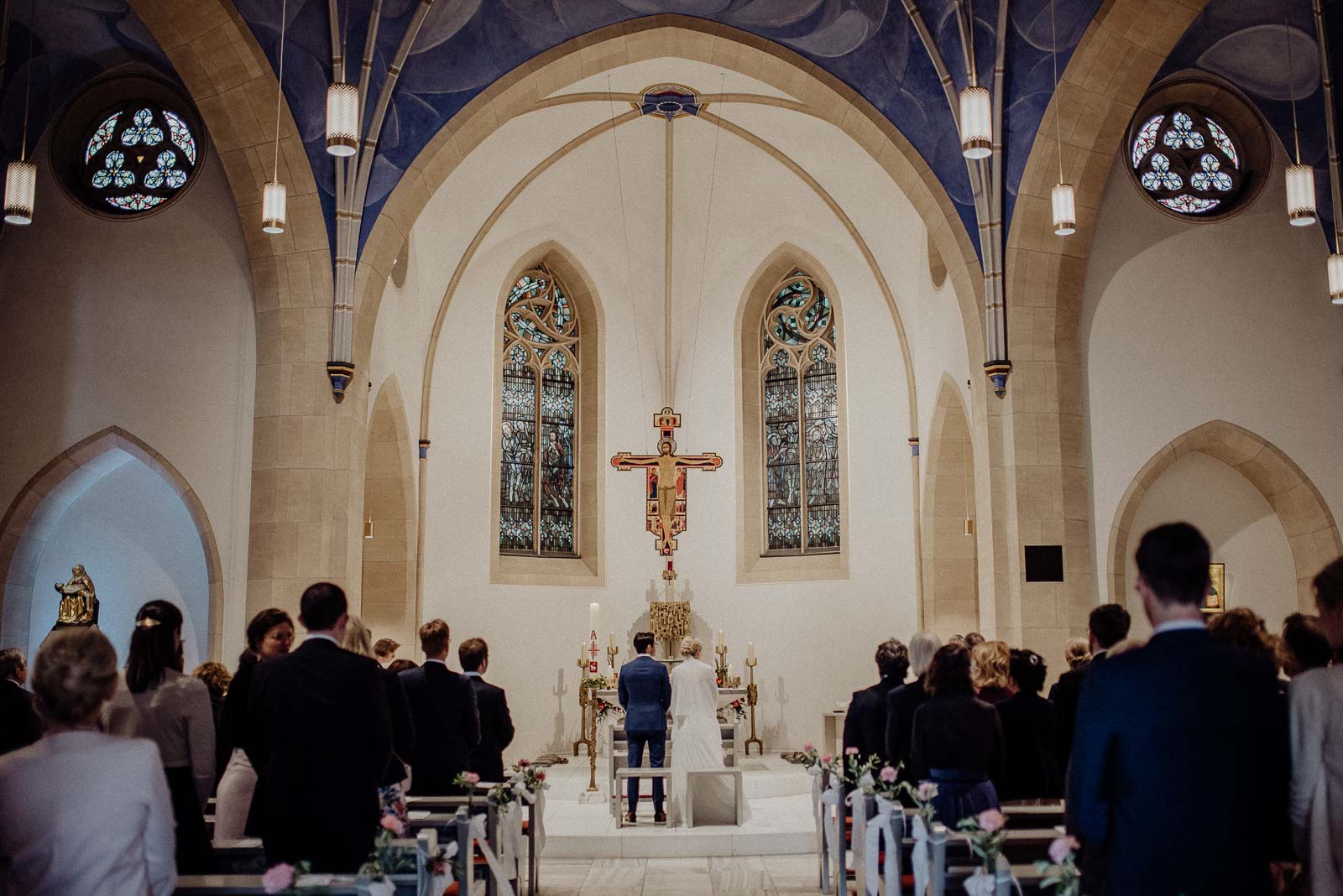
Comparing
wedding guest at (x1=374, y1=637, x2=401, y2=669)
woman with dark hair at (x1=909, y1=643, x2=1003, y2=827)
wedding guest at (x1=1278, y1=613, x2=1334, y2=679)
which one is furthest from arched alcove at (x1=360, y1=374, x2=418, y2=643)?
wedding guest at (x1=1278, y1=613, x2=1334, y2=679)

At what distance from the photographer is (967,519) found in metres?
14.4

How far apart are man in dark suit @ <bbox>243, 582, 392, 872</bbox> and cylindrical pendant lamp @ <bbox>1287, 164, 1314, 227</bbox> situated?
26.1 ft

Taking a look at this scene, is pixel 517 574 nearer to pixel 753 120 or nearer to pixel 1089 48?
pixel 753 120

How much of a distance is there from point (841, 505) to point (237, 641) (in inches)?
315

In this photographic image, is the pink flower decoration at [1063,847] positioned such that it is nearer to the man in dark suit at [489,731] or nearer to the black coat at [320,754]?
the black coat at [320,754]

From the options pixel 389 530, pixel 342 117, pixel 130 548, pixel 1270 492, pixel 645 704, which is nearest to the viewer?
pixel 342 117

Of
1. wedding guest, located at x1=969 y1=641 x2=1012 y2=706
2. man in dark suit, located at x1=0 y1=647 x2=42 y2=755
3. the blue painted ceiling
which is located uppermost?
the blue painted ceiling

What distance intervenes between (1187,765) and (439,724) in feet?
13.7

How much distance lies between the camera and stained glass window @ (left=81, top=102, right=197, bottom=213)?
11.2 meters

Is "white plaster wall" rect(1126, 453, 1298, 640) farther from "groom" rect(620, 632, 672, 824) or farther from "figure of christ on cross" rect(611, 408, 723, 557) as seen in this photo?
"figure of christ on cross" rect(611, 408, 723, 557)

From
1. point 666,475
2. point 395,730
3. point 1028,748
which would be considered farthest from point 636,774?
point 666,475

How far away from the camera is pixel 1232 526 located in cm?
1159

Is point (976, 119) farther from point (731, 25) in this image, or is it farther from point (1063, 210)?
point (731, 25)

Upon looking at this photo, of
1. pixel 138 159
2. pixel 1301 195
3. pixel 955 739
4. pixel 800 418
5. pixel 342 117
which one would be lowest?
pixel 955 739
